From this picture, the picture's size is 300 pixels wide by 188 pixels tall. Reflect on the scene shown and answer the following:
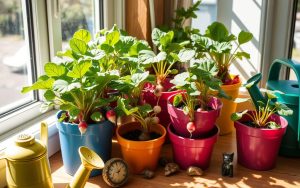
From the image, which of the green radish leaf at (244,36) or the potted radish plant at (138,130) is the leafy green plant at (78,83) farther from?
the green radish leaf at (244,36)

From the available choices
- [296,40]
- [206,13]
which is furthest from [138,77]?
[296,40]

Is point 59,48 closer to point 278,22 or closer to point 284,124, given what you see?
point 284,124

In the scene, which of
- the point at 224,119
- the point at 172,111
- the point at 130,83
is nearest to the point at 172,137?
the point at 172,111

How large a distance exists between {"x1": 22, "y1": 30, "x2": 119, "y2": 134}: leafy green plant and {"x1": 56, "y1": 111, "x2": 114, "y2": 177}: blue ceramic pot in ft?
0.11

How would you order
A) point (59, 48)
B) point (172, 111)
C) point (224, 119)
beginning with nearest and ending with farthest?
point (172, 111) < point (59, 48) < point (224, 119)

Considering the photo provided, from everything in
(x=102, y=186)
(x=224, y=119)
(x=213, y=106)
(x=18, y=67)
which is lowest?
(x=102, y=186)

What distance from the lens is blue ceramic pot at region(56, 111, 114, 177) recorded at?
112 centimetres

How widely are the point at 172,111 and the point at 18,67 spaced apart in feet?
1.86

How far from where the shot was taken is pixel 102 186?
1.13 meters

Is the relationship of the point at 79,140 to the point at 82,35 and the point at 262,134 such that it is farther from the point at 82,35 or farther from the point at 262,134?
the point at 262,134

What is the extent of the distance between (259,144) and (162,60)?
1.39ft

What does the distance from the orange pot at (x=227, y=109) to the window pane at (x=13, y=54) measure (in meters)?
0.74

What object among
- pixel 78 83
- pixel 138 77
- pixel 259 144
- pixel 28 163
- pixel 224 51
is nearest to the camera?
pixel 28 163

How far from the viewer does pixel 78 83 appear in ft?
3.30
